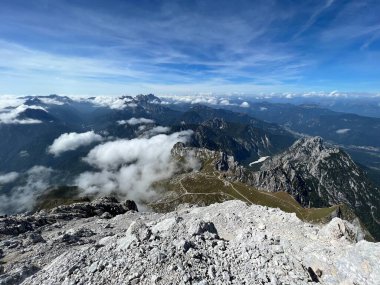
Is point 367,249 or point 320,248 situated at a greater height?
point 367,249

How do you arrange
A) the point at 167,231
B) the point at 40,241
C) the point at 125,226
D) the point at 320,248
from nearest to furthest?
the point at 320,248
the point at 167,231
the point at 40,241
the point at 125,226

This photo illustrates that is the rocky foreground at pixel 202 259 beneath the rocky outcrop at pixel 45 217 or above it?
above

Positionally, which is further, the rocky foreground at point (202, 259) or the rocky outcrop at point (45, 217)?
the rocky outcrop at point (45, 217)

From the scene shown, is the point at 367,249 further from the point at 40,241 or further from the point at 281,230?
the point at 40,241

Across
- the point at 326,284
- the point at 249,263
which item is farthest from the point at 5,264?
the point at 326,284

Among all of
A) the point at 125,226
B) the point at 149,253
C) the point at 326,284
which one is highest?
the point at 149,253

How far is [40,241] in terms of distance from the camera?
128 feet

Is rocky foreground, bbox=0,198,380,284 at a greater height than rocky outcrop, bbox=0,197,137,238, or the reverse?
rocky foreground, bbox=0,198,380,284

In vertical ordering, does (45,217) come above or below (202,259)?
below

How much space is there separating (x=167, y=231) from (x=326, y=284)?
13937mm

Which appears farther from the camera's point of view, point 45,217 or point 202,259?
point 45,217

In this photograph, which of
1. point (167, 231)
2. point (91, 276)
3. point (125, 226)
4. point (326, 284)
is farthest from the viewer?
point (125, 226)

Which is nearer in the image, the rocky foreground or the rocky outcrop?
the rocky foreground

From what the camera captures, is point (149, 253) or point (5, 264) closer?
point (149, 253)
